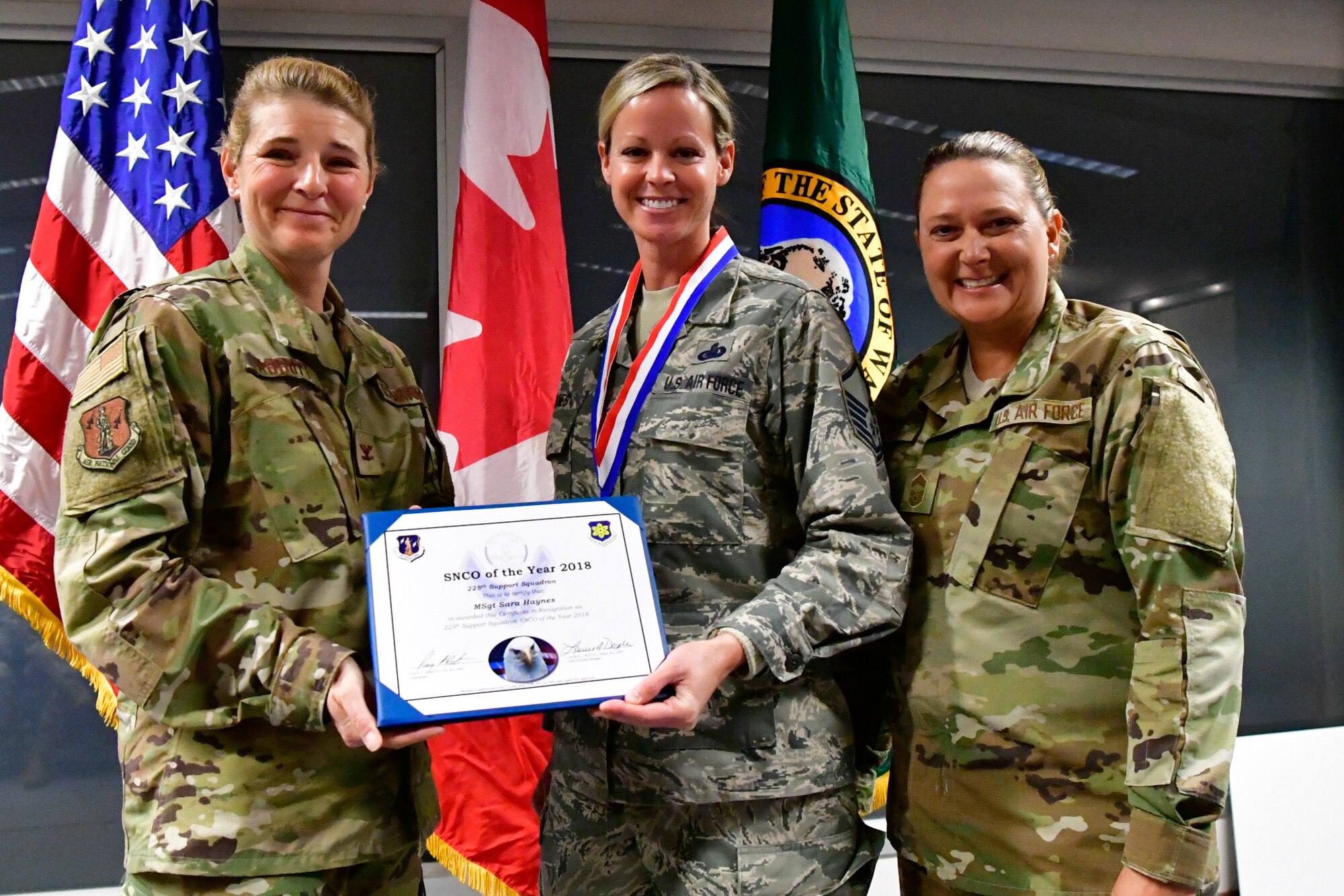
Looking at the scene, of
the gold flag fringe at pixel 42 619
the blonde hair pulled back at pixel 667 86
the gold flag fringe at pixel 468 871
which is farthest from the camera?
the gold flag fringe at pixel 468 871

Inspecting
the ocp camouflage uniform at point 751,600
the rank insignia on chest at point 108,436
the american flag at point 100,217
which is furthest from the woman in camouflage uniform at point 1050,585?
the american flag at point 100,217

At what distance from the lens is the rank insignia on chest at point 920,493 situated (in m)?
1.53

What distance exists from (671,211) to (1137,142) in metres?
2.43

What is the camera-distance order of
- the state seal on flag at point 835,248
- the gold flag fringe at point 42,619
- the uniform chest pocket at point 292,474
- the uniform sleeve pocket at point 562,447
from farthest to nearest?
the state seal on flag at point 835,248, the gold flag fringe at point 42,619, the uniform sleeve pocket at point 562,447, the uniform chest pocket at point 292,474

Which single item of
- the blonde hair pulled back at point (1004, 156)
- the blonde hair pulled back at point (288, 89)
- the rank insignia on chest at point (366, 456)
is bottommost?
the rank insignia on chest at point (366, 456)

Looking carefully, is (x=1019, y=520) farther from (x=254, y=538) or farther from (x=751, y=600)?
(x=254, y=538)

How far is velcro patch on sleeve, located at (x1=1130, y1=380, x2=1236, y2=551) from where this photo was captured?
1.29 metres

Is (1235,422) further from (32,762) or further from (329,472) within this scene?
(32,762)

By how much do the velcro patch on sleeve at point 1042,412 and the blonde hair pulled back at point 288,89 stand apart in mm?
1101

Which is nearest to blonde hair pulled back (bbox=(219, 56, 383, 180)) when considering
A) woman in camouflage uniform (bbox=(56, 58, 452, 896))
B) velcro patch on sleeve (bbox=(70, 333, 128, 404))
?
woman in camouflage uniform (bbox=(56, 58, 452, 896))

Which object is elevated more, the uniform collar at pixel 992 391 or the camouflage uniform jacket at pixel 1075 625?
the uniform collar at pixel 992 391

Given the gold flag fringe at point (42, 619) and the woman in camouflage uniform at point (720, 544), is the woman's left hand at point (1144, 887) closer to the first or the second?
the woman in camouflage uniform at point (720, 544)

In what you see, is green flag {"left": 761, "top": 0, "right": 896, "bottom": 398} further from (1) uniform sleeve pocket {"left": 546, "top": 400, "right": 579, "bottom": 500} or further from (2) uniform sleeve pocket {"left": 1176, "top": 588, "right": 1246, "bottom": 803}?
(2) uniform sleeve pocket {"left": 1176, "top": 588, "right": 1246, "bottom": 803}
